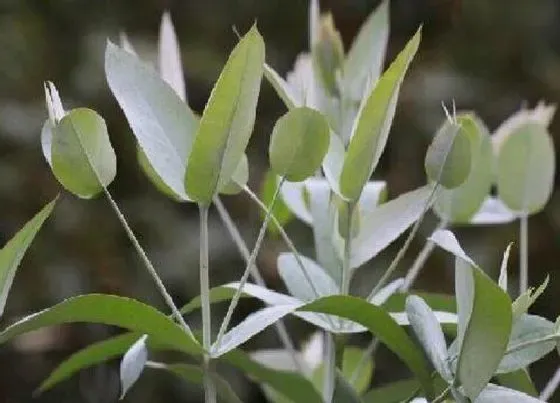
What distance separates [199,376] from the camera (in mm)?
473

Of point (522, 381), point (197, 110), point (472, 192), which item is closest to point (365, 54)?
point (472, 192)

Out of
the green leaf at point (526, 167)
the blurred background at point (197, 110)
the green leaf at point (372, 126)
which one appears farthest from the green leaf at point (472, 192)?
the blurred background at point (197, 110)

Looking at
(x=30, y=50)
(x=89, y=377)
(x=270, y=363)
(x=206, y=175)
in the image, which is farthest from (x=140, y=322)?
(x=30, y=50)

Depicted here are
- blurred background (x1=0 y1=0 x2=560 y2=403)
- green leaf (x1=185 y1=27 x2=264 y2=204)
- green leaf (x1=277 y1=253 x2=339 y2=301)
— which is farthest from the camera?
blurred background (x1=0 y1=0 x2=560 y2=403)

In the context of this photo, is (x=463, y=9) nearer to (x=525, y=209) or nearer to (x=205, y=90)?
(x=205, y=90)

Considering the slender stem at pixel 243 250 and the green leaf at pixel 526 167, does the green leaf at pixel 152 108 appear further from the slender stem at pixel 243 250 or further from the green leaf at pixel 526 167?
the green leaf at pixel 526 167

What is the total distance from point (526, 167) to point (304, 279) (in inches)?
5.4

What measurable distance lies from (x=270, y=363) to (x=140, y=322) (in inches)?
9.1

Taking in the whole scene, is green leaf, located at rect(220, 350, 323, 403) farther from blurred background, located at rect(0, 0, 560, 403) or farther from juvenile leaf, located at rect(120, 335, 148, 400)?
blurred background, located at rect(0, 0, 560, 403)

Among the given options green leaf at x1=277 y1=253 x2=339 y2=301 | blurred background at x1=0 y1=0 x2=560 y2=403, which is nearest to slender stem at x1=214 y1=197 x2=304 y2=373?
green leaf at x1=277 y1=253 x2=339 y2=301

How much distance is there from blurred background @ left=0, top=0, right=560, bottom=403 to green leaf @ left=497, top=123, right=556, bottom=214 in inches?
23.4

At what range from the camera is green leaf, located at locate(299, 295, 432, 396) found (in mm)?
375

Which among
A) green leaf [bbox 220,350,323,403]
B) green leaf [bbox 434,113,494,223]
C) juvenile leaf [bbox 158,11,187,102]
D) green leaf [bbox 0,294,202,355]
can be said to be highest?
juvenile leaf [bbox 158,11,187,102]

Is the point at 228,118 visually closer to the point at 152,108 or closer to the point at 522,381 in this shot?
the point at 152,108
